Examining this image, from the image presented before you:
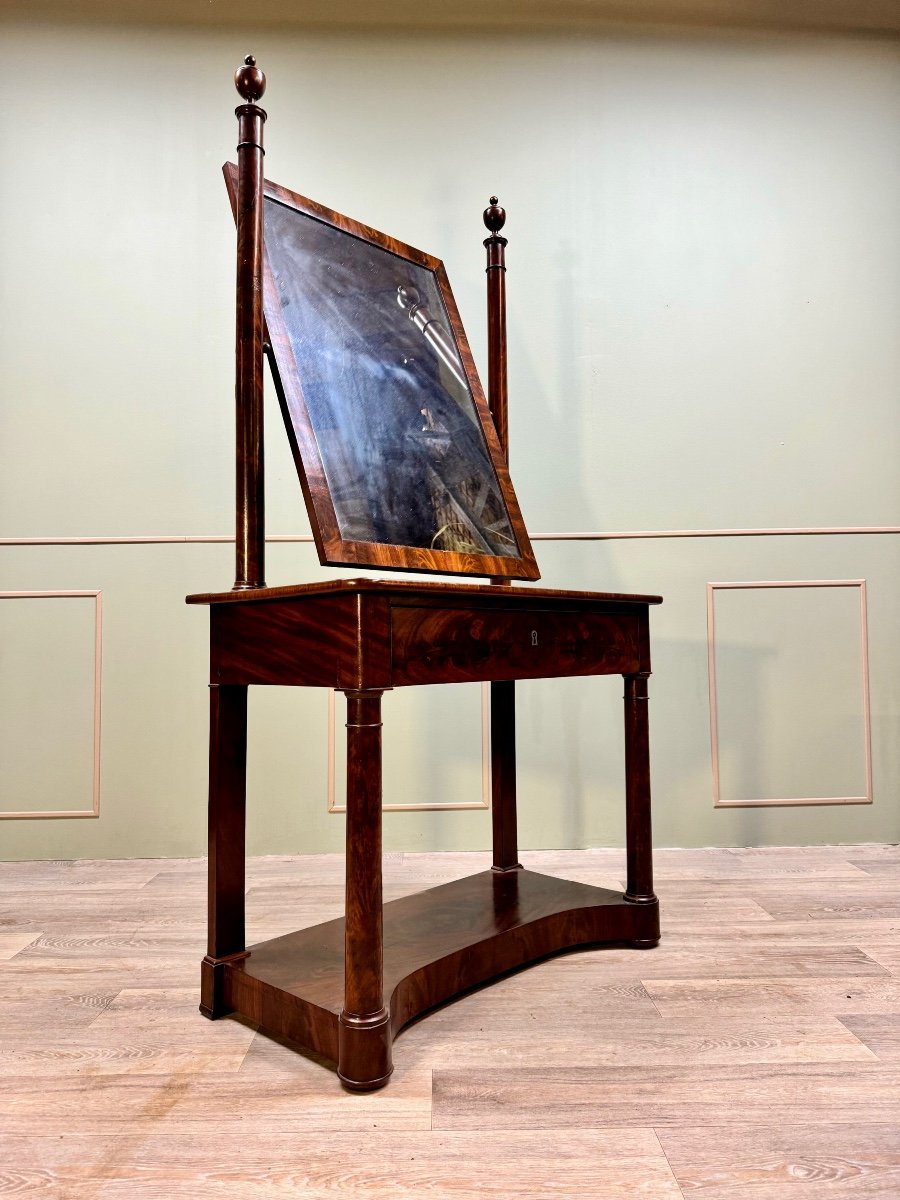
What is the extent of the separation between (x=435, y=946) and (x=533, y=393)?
1.78 m

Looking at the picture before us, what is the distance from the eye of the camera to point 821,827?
2.56 meters

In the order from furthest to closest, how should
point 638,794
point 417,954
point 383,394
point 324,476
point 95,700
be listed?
point 95,700
point 638,794
point 383,394
point 417,954
point 324,476

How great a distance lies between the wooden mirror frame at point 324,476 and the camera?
4.33 feet

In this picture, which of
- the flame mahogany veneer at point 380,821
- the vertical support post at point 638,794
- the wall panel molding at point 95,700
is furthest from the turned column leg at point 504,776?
the wall panel molding at point 95,700

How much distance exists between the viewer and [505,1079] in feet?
3.89

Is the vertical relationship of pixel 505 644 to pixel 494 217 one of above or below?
below

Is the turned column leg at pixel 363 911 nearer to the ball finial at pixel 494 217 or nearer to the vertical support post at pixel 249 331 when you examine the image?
the vertical support post at pixel 249 331

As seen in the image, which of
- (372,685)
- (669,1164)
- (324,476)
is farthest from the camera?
(324,476)

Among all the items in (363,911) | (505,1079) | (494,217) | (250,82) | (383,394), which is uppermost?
(494,217)

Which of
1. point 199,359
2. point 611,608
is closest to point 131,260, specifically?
point 199,359

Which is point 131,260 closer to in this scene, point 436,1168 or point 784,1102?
point 436,1168

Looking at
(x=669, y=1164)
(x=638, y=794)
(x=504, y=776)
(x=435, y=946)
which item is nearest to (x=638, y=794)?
(x=638, y=794)

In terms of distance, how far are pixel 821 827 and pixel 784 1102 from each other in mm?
1625

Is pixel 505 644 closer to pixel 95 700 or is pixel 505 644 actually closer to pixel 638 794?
pixel 638 794
